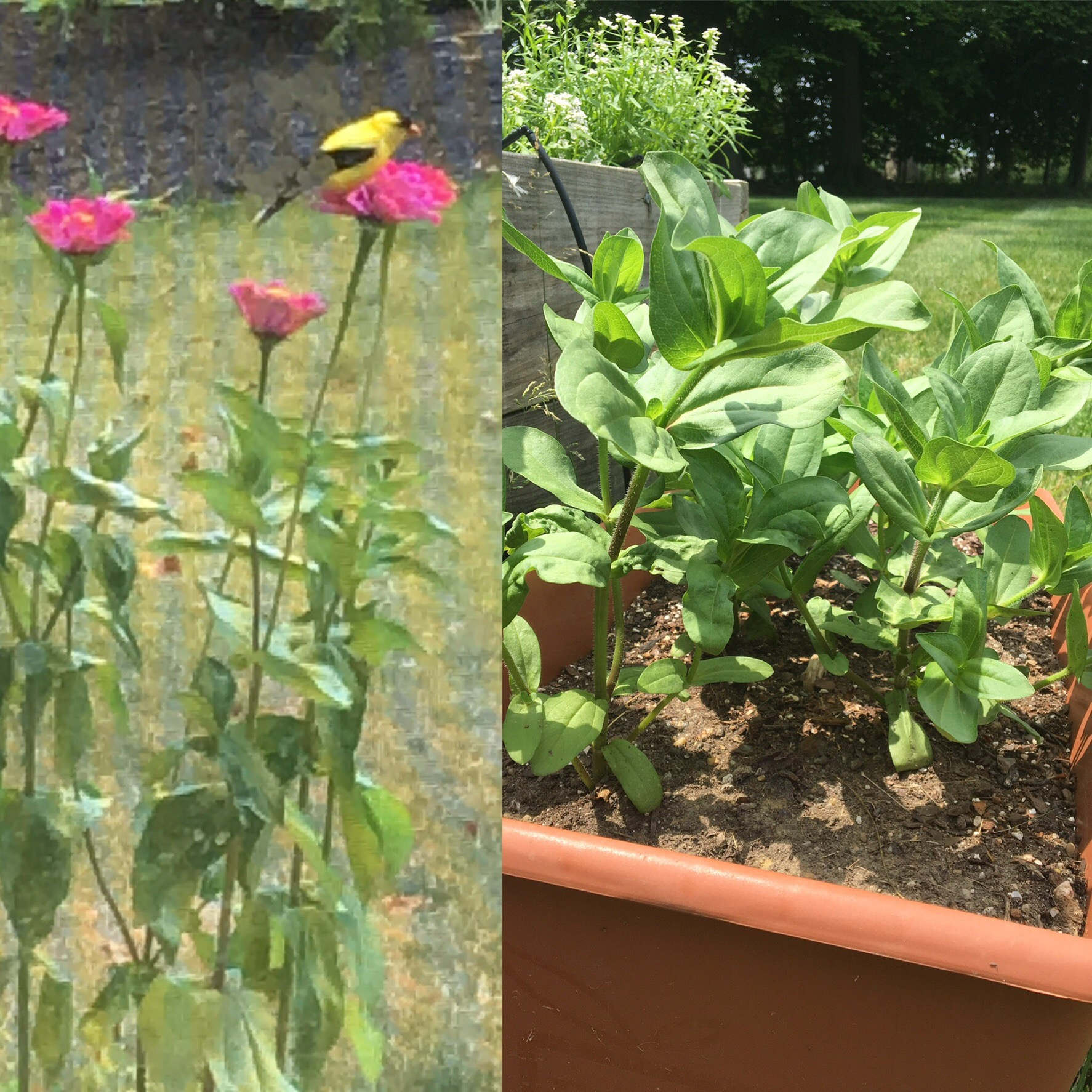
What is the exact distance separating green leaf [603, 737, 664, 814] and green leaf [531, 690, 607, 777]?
0.05m

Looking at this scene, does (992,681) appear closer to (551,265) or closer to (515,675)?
(515,675)

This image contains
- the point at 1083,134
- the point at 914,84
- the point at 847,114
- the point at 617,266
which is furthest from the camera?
the point at 1083,134

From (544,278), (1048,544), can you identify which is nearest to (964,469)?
(1048,544)

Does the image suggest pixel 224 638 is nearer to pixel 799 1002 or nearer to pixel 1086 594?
pixel 799 1002

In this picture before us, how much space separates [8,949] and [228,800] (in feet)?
0.41

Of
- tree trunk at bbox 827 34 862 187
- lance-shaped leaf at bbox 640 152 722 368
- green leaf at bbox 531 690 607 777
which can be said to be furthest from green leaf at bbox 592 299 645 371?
tree trunk at bbox 827 34 862 187

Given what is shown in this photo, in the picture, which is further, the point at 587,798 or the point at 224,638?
the point at 587,798

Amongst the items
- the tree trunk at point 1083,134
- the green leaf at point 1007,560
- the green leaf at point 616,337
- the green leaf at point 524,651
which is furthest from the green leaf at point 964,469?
the tree trunk at point 1083,134

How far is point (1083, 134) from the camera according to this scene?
1244 cm

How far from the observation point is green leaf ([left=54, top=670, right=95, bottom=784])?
0.46 metres

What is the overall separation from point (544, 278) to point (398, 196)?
91cm

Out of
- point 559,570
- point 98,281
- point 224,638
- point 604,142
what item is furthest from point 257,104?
point 604,142

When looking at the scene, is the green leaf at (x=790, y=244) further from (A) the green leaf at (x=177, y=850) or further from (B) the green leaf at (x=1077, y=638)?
(A) the green leaf at (x=177, y=850)

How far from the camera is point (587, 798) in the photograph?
885mm
